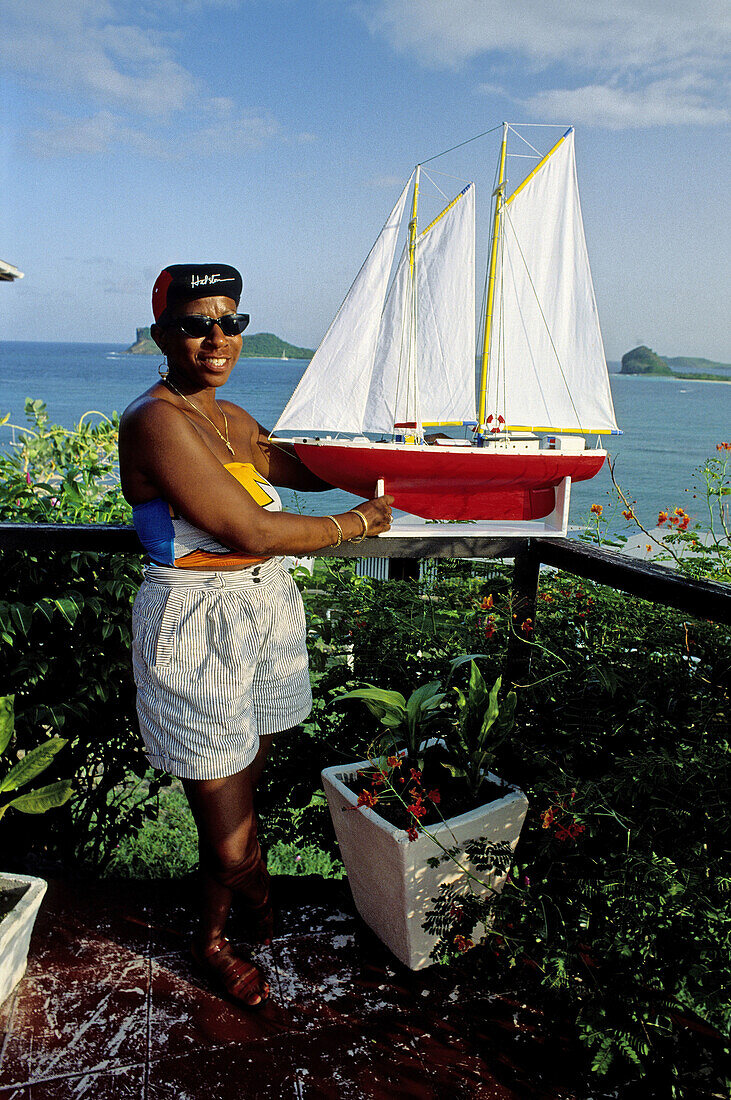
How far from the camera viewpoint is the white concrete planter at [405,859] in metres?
1.89

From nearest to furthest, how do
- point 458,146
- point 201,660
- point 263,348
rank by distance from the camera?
1. point 201,660
2. point 458,146
3. point 263,348

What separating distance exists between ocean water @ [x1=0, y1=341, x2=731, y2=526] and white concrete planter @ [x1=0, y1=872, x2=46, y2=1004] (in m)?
2.70

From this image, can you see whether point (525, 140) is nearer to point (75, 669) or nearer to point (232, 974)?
point (75, 669)

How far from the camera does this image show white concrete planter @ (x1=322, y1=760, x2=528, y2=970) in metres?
1.89

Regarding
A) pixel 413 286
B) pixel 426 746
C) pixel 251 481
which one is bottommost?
pixel 426 746

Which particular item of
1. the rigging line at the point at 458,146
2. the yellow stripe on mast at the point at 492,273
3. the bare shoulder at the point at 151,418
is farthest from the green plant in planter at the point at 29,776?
the rigging line at the point at 458,146

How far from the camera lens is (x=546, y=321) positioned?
9.55 ft

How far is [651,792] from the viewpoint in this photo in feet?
5.66

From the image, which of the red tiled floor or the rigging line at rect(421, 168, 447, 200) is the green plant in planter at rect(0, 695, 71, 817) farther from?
the rigging line at rect(421, 168, 447, 200)

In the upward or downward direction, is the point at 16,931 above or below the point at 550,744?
below

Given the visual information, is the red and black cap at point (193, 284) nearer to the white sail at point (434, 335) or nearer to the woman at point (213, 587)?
the woman at point (213, 587)

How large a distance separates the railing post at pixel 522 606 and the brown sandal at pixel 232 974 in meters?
1.01

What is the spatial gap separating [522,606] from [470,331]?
1296mm

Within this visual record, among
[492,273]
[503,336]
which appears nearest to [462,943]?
[503,336]
